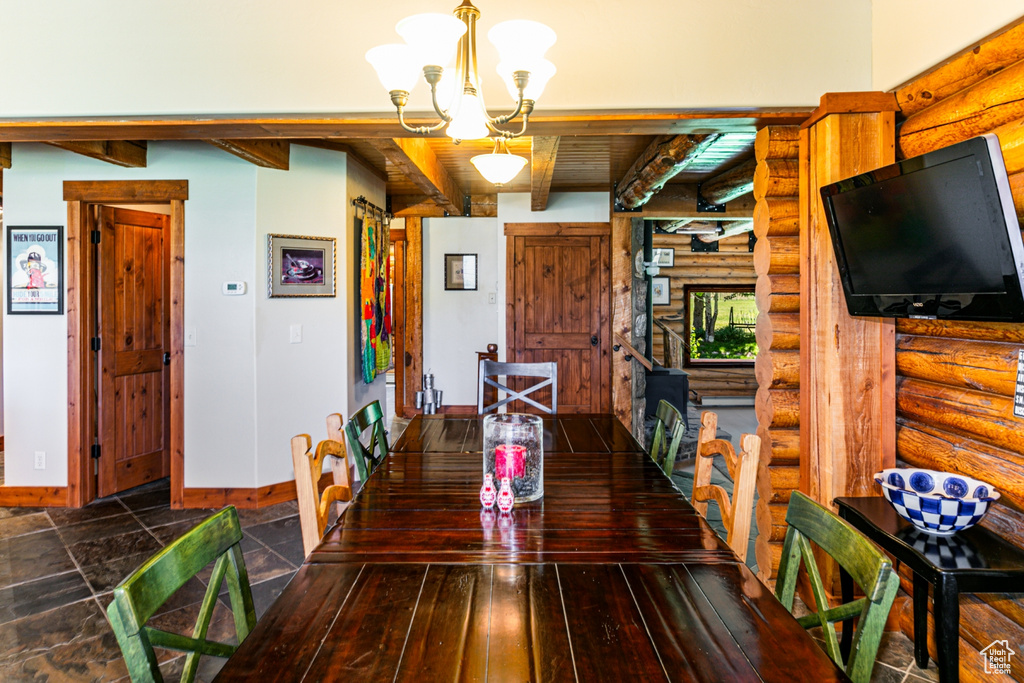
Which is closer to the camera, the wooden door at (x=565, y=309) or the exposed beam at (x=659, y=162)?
the exposed beam at (x=659, y=162)

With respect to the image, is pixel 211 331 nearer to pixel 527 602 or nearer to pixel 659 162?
pixel 659 162

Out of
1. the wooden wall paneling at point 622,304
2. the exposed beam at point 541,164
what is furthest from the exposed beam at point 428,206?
the wooden wall paneling at point 622,304

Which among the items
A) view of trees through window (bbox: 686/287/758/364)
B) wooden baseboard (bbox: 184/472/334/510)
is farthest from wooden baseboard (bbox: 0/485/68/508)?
view of trees through window (bbox: 686/287/758/364)

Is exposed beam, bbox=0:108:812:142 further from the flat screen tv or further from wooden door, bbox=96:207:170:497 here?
wooden door, bbox=96:207:170:497

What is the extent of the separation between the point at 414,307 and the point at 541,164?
3.11 metres

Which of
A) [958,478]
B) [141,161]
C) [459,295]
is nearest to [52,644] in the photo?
[141,161]

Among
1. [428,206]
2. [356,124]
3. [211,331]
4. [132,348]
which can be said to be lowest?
[132,348]

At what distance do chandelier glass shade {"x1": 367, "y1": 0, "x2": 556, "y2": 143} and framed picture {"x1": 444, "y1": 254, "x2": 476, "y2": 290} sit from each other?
4.45m

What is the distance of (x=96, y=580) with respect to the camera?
2.80 m

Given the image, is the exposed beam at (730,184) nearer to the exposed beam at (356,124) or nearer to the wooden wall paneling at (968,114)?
the exposed beam at (356,124)

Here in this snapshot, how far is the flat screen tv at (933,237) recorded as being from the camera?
159cm

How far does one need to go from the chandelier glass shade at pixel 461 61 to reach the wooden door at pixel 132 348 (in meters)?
3.23

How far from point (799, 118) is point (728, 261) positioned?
6357mm
